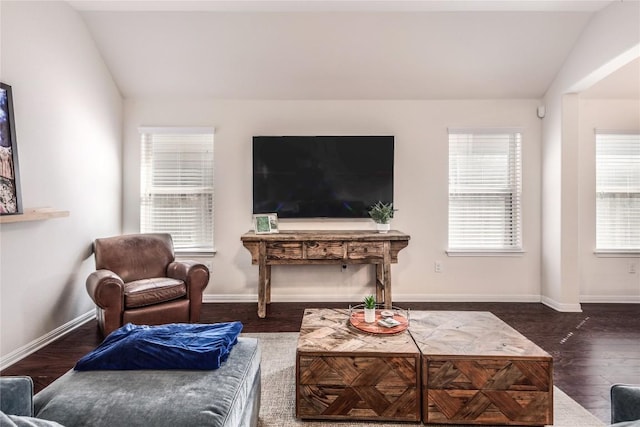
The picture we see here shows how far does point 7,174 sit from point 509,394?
11.5 feet

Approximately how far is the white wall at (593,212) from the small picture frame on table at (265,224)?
3641 millimetres

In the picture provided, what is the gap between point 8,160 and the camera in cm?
246

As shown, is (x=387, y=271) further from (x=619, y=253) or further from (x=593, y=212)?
(x=619, y=253)

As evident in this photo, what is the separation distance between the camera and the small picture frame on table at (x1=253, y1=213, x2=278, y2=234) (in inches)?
146

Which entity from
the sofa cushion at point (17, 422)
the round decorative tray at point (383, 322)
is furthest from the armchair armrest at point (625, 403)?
the sofa cushion at point (17, 422)

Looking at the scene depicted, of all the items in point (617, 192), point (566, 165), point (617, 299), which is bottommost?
point (617, 299)

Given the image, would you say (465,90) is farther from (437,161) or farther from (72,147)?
(72,147)

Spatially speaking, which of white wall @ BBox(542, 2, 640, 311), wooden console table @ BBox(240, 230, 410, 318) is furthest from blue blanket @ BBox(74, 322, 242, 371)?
white wall @ BBox(542, 2, 640, 311)

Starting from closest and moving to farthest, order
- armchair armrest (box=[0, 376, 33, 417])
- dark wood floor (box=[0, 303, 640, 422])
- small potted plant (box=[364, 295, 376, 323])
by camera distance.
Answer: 1. armchair armrest (box=[0, 376, 33, 417])
2. small potted plant (box=[364, 295, 376, 323])
3. dark wood floor (box=[0, 303, 640, 422])

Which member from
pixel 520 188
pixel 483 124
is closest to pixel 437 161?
pixel 483 124

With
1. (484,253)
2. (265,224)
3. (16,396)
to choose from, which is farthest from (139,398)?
(484,253)

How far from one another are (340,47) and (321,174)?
1354 millimetres

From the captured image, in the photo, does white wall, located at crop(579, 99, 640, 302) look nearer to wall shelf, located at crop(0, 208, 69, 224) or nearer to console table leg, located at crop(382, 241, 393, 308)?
console table leg, located at crop(382, 241, 393, 308)

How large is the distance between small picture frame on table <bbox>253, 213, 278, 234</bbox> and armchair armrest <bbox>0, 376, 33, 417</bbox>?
2.61 metres
